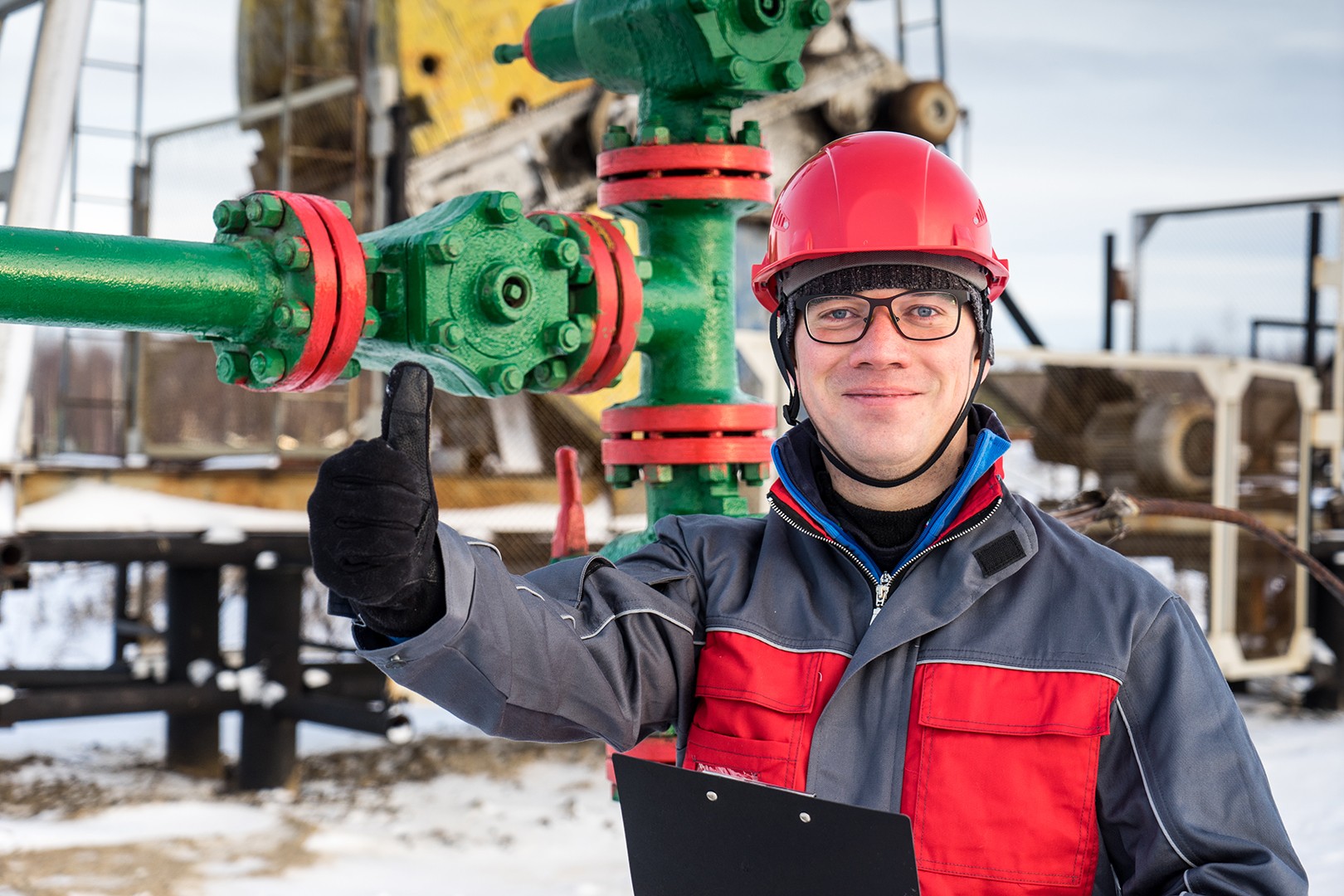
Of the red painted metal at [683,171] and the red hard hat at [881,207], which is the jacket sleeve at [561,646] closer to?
the red hard hat at [881,207]

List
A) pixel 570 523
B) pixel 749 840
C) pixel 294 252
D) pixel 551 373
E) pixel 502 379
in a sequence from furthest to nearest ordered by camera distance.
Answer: pixel 570 523
pixel 551 373
pixel 502 379
pixel 294 252
pixel 749 840

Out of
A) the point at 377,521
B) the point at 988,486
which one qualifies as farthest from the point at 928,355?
the point at 377,521

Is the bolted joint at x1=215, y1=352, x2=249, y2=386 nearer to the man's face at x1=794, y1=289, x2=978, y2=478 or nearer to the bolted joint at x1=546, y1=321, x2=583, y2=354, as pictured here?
the bolted joint at x1=546, y1=321, x2=583, y2=354

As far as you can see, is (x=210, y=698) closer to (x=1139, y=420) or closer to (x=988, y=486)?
(x=988, y=486)

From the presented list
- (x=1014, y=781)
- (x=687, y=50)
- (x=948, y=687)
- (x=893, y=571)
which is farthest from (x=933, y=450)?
(x=687, y=50)

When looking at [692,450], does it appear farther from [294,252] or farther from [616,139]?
[294,252]

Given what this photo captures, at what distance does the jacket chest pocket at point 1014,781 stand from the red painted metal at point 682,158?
3.70 ft

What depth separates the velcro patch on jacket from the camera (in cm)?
179

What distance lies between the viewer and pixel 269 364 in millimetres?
2002

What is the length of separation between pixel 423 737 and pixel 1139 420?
14.1 ft

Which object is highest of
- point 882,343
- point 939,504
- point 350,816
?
point 882,343

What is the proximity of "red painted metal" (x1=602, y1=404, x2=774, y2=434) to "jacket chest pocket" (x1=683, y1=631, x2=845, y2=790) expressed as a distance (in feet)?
2.15

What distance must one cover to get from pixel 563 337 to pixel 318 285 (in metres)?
0.42

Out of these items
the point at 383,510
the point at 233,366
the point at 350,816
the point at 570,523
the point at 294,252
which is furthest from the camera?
the point at 350,816
